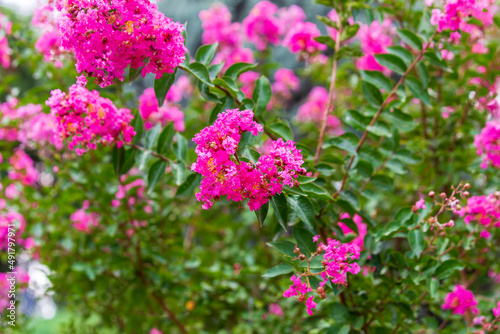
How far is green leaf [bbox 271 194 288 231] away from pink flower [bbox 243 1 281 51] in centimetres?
187

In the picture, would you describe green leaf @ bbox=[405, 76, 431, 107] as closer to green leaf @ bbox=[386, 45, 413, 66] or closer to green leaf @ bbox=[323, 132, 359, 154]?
green leaf @ bbox=[386, 45, 413, 66]

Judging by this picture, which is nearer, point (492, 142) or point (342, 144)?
point (342, 144)

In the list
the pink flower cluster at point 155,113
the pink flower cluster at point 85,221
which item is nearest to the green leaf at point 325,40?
the pink flower cluster at point 155,113

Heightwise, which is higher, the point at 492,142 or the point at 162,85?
the point at 162,85

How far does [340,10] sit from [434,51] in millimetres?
344

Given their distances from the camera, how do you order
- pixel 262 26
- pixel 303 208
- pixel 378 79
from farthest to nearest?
pixel 262 26
pixel 378 79
pixel 303 208

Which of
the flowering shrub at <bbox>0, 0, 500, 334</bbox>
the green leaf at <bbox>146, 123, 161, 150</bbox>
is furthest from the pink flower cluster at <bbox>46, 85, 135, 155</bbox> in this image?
the green leaf at <bbox>146, 123, 161, 150</bbox>

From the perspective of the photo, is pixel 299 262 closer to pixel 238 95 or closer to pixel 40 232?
pixel 238 95

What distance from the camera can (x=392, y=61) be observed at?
1.30 meters

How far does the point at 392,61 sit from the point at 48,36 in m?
1.50

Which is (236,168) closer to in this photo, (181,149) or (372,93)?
(181,149)

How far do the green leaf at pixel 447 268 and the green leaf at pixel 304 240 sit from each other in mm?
407

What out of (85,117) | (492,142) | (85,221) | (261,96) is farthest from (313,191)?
(85,221)

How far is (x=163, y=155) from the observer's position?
48.1 inches
